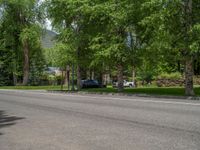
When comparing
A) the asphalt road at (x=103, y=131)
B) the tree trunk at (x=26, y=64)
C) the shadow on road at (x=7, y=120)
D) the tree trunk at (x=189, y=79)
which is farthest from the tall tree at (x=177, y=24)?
the tree trunk at (x=26, y=64)

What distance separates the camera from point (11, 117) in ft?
52.0

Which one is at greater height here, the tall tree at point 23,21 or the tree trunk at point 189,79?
the tall tree at point 23,21

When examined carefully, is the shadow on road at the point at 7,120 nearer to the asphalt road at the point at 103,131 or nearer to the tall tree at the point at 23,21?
the asphalt road at the point at 103,131

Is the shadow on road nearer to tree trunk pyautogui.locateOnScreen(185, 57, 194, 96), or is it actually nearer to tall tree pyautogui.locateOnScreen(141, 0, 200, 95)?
tall tree pyautogui.locateOnScreen(141, 0, 200, 95)

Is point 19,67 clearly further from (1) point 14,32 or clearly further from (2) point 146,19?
(2) point 146,19

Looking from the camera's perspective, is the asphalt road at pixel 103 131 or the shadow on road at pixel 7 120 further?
the shadow on road at pixel 7 120

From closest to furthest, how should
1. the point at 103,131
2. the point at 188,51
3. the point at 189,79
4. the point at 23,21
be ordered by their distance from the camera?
the point at 103,131
the point at 188,51
the point at 189,79
the point at 23,21

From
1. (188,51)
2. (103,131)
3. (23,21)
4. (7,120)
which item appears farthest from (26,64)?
(103,131)

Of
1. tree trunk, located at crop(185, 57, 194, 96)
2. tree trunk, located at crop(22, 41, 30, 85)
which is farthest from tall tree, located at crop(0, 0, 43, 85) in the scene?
tree trunk, located at crop(185, 57, 194, 96)

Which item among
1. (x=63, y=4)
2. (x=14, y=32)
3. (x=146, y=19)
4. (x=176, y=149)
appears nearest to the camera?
(x=176, y=149)

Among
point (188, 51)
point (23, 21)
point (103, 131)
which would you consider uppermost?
point (23, 21)

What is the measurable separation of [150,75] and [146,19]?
133 ft

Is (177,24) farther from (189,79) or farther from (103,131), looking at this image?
(103,131)

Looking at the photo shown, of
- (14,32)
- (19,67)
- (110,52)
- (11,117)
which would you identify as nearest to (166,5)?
(110,52)
